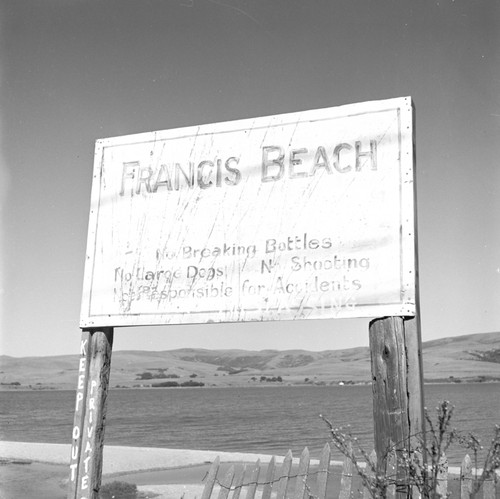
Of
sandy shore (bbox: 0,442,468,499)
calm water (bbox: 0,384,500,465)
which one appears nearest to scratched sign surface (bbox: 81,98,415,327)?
sandy shore (bbox: 0,442,468,499)

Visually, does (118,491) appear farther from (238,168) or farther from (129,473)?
(238,168)

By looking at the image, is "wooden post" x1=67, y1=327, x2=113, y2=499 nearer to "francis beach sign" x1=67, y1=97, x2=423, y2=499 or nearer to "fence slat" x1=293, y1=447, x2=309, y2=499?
"francis beach sign" x1=67, y1=97, x2=423, y2=499

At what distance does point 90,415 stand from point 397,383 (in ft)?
7.64

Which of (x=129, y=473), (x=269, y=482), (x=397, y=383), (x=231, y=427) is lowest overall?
(x=231, y=427)

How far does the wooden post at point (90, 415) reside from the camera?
504cm

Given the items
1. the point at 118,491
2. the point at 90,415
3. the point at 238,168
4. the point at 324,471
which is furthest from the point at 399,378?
the point at 118,491

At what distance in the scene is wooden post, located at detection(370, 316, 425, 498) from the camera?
4.07m

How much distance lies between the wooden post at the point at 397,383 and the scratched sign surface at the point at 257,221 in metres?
0.13

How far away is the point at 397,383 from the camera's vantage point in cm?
417

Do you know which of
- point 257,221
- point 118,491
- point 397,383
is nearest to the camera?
point 397,383

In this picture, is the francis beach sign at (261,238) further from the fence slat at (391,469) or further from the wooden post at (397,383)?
the fence slat at (391,469)

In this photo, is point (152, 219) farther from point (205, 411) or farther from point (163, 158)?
point (205, 411)

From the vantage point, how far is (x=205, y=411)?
4619 inches

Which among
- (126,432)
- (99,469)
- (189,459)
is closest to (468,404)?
(126,432)
